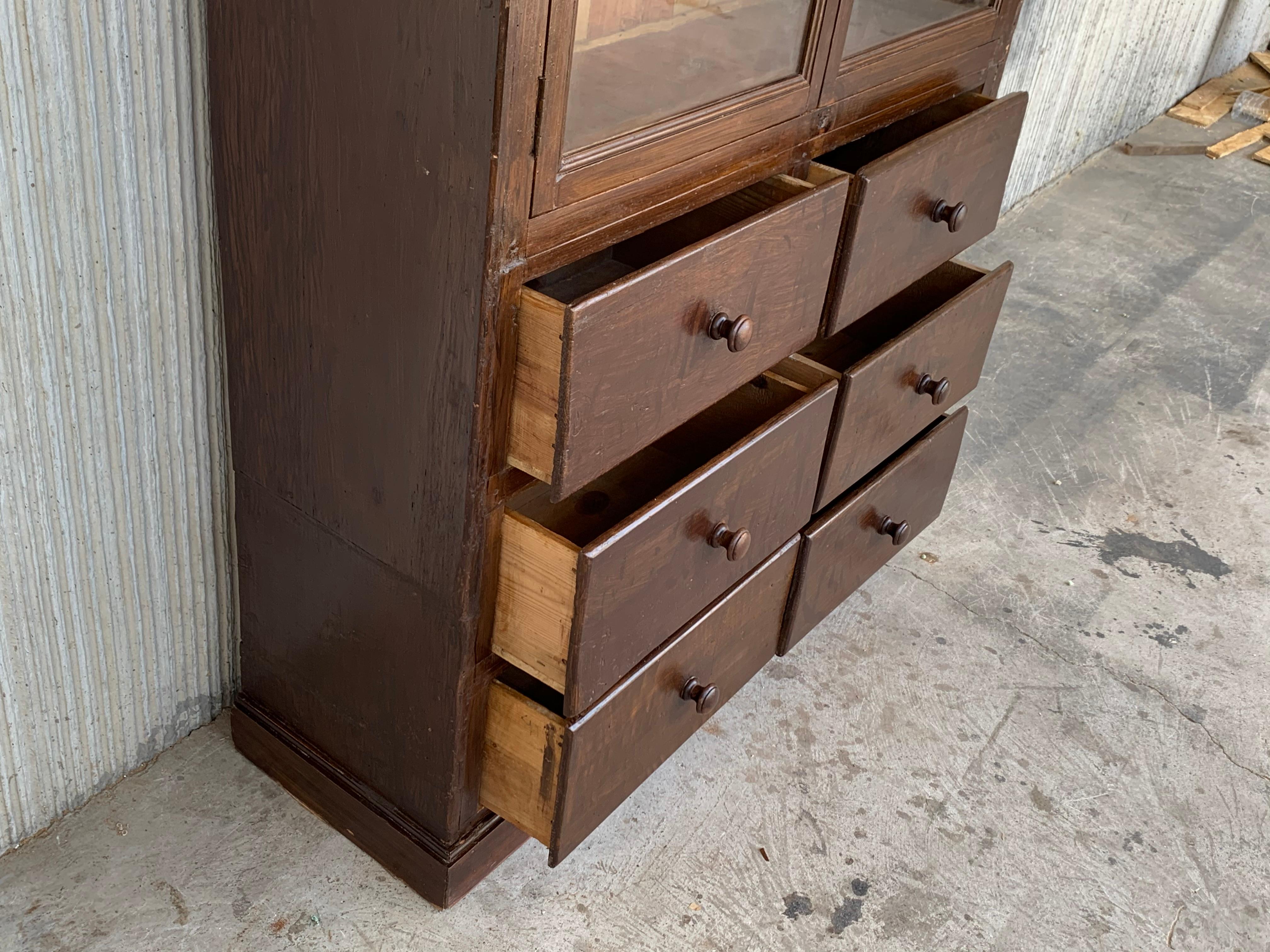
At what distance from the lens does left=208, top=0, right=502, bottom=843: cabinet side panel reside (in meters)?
0.93

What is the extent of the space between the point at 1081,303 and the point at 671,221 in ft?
6.05

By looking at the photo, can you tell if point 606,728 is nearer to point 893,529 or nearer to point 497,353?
point 497,353

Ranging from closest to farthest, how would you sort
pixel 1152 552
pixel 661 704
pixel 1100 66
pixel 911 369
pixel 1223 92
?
1. pixel 661 704
2. pixel 911 369
3. pixel 1152 552
4. pixel 1100 66
5. pixel 1223 92

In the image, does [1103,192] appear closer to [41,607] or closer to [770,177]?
[770,177]

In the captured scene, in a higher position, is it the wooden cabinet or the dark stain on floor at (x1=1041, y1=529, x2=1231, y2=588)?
the wooden cabinet

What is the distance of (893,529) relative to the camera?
165 centimetres

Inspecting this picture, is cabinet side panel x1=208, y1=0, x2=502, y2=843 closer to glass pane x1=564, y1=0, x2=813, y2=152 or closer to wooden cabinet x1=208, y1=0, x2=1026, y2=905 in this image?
wooden cabinet x1=208, y1=0, x2=1026, y2=905

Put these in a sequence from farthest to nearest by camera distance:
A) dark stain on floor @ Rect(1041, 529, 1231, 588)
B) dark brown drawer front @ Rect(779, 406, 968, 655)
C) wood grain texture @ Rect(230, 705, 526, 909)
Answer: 1. dark stain on floor @ Rect(1041, 529, 1231, 588)
2. dark brown drawer front @ Rect(779, 406, 968, 655)
3. wood grain texture @ Rect(230, 705, 526, 909)

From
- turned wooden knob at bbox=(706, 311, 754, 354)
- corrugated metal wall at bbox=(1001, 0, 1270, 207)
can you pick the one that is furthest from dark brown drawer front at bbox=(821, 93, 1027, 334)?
corrugated metal wall at bbox=(1001, 0, 1270, 207)

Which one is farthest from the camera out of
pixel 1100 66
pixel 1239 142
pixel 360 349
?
pixel 1239 142

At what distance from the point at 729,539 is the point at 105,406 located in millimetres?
632

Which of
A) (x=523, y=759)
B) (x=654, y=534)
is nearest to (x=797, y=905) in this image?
(x=523, y=759)

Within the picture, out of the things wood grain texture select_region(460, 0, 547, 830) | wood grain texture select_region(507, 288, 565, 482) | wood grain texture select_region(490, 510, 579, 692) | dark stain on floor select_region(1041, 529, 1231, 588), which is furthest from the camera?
dark stain on floor select_region(1041, 529, 1231, 588)

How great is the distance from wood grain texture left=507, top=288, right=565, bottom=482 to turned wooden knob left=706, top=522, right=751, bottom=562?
0.83 ft
